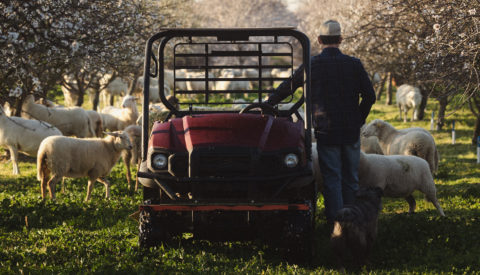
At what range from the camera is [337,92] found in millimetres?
6469

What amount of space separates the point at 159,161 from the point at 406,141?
7.72 m

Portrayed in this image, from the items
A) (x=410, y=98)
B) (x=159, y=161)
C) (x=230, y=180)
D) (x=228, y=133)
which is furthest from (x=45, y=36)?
(x=410, y=98)

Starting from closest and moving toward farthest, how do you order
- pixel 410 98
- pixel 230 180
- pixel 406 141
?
1. pixel 230 180
2. pixel 406 141
3. pixel 410 98

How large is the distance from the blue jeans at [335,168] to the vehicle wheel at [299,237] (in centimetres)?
95

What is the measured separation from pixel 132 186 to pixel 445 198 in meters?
6.32

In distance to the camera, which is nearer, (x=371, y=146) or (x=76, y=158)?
(x=76, y=158)

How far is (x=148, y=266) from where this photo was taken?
5648 mm

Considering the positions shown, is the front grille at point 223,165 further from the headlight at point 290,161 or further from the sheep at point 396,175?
the sheep at point 396,175

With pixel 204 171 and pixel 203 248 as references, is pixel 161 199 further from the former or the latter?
pixel 203 248

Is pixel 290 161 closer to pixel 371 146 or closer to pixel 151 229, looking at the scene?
pixel 151 229

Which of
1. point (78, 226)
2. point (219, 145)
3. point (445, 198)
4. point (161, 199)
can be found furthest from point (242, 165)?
point (445, 198)

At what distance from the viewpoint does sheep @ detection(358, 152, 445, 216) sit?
28.3 ft

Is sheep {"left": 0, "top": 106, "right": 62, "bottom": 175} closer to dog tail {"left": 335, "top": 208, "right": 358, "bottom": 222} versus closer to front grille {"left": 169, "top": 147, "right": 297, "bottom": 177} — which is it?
front grille {"left": 169, "top": 147, "right": 297, "bottom": 177}

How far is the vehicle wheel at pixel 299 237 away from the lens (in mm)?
5551
